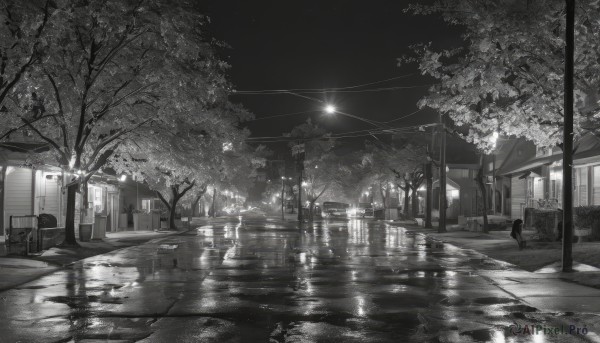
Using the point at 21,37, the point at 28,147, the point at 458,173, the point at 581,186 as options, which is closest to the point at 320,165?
the point at 458,173

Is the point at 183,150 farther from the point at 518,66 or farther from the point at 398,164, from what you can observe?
the point at 398,164

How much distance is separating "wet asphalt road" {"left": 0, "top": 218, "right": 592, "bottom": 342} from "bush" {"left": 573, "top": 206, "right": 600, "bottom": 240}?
6.63m

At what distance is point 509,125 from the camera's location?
1989 cm

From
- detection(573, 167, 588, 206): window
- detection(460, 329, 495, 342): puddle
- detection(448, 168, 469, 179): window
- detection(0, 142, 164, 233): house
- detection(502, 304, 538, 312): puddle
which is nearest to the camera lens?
detection(460, 329, 495, 342): puddle

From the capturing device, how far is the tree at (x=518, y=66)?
17141 millimetres

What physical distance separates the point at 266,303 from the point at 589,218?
56.0 feet

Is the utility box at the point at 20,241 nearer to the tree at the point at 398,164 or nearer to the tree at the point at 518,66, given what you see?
the tree at the point at 518,66

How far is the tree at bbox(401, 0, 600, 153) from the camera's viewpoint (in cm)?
1714

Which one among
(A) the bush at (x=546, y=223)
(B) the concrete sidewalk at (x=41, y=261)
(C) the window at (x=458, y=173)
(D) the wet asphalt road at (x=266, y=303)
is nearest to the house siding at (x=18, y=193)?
(B) the concrete sidewalk at (x=41, y=261)

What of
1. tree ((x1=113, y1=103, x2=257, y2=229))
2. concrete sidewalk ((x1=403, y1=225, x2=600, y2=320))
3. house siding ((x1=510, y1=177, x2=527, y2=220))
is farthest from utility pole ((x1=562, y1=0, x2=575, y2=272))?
house siding ((x1=510, y1=177, x2=527, y2=220))

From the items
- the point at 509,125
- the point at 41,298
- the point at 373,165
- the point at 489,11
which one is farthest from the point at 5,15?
the point at 373,165

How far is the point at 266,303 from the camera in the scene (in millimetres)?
11422

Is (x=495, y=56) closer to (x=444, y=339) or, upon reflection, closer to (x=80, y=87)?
(x=444, y=339)

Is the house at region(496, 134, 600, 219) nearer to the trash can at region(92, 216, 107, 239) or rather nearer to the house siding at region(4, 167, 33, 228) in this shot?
the trash can at region(92, 216, 107, 239)
